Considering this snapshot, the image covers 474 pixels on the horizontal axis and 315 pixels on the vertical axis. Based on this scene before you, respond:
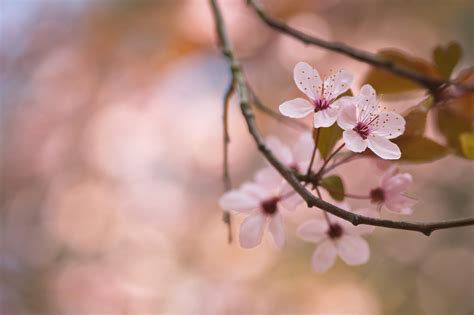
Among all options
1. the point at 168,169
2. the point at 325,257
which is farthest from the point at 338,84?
the point at 168,169

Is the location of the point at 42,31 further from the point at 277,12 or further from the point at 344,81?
the point at 344,81

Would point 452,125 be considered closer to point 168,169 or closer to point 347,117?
point 347,117

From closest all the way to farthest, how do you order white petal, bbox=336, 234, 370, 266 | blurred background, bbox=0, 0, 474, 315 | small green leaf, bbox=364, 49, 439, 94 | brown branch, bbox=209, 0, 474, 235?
brown branch, bbox=209, 0, 474, 235, white petal, bbox=336, 234, 370, 266, small green leaf, bbox=364, 49, 439, 94, blurred background, bbox=0, 0, 474, 315

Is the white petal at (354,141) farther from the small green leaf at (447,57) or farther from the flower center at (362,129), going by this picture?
the small green leaf at (447,57)

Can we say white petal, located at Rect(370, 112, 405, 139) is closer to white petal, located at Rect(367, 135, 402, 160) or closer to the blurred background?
white petal, located at Rect(367, 135, 402, 160)

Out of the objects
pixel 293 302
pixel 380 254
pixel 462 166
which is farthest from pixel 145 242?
pixel 462 166

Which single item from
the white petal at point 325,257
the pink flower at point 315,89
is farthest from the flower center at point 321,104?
the white petal at point 325,257

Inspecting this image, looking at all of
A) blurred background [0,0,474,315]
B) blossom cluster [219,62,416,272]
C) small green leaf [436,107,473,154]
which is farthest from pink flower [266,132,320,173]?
blurred background [0,0,474,315]
